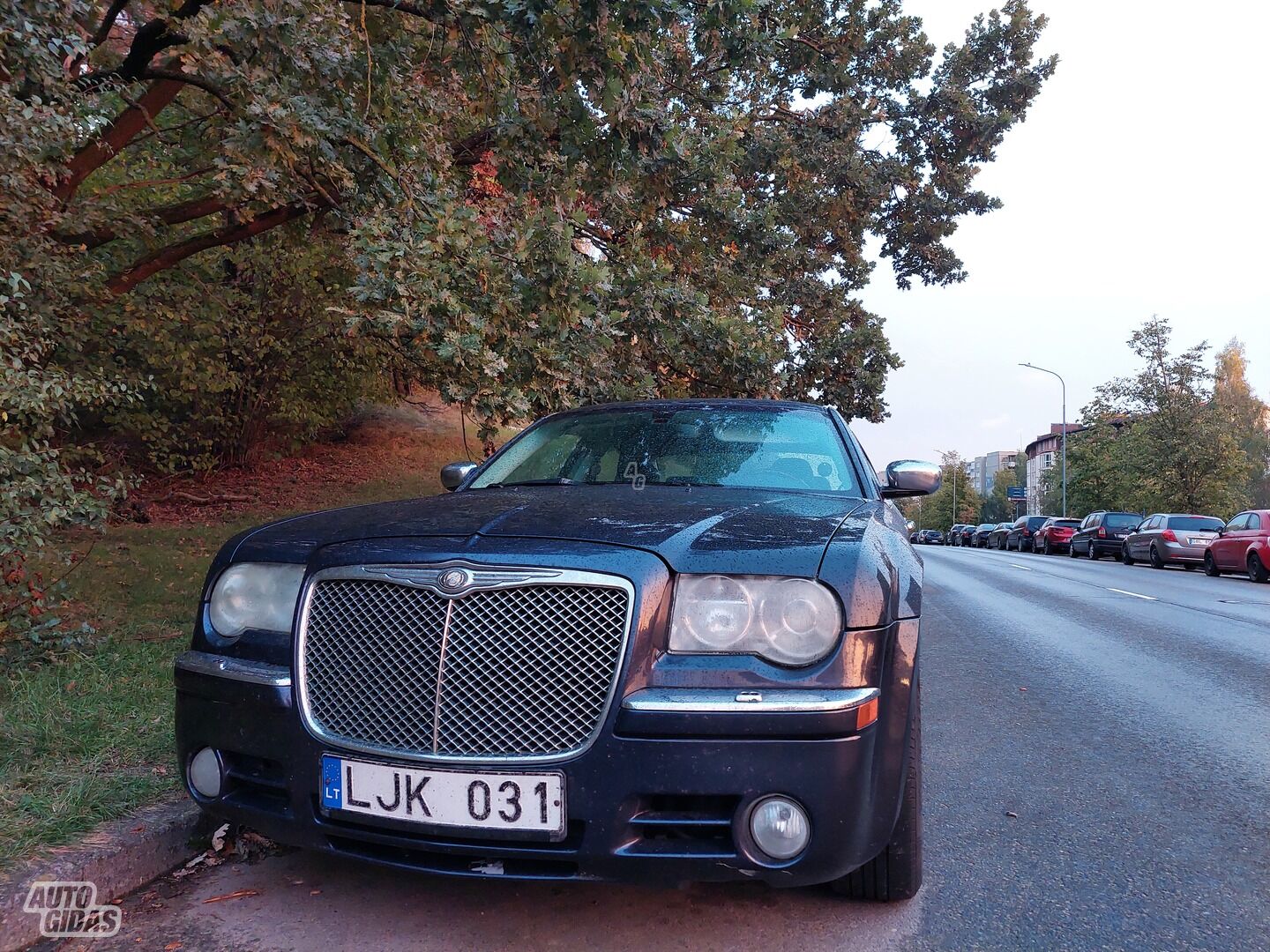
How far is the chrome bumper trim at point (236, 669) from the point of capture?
7.93 feet

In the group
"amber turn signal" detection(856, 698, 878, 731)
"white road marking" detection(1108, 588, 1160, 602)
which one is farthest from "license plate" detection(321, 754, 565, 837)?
"white road marking" detection(1108, 588, 1160, 602)

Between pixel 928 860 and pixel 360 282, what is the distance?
15.6ft

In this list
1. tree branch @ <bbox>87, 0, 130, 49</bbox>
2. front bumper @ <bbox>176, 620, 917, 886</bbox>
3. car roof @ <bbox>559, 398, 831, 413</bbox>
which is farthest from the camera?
tree branch @ <bbox>87, 0, 130, 49</bbox>

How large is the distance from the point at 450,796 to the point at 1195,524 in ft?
84.6

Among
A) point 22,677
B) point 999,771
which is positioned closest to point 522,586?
point 999,771

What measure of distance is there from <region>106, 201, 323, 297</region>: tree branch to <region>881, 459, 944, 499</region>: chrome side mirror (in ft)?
23.5

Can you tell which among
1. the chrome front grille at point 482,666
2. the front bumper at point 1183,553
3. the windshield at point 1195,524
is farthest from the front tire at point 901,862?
the windshield at point 1195,524

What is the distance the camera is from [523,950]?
7.61 feet

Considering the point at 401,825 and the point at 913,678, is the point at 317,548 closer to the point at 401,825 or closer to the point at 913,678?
the point at 401,825

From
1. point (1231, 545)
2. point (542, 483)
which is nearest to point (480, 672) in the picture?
point (542, 483)

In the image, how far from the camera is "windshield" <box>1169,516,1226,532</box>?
23.2 metres

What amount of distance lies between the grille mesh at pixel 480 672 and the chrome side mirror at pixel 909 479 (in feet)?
7.02

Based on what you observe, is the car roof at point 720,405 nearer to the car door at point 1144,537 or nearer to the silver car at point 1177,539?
the silver car at point 1177,539

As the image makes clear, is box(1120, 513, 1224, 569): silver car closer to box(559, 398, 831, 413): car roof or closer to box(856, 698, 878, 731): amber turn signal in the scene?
box(559, 398, 831, 413): car roof
